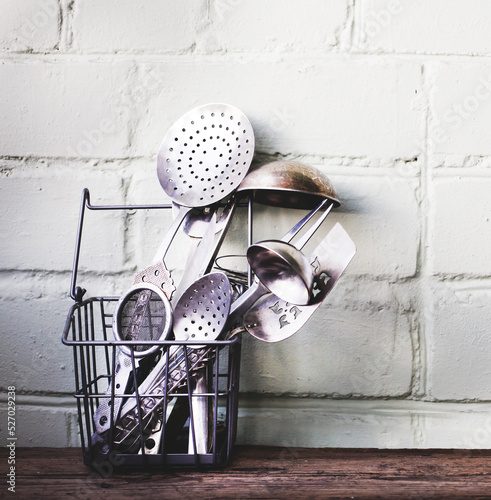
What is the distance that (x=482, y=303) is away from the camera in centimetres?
79

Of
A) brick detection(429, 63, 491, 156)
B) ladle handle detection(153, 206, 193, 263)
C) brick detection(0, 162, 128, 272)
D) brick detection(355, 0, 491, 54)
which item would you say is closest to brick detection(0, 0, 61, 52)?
brick detection(0, 162, 128, 272)

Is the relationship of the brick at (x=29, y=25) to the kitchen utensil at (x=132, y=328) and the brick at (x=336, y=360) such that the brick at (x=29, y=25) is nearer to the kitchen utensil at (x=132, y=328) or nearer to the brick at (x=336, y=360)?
the kitchen utensil at (x=132, y=328)

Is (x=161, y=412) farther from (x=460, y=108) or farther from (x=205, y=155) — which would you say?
(x=460, y=108)

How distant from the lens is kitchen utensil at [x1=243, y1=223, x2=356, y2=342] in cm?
61

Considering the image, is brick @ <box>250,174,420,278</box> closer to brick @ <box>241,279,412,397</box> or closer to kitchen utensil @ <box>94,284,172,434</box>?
brick @ <box>241,279,412,397</box>

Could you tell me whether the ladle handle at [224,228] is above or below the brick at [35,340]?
above

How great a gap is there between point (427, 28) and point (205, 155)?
1.30 ft

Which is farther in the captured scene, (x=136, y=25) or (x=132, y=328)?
(x=136, y=25)

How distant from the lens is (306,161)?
0.81 metres

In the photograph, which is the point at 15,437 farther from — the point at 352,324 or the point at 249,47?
the point at 249,47

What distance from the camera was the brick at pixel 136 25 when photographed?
0.82 m

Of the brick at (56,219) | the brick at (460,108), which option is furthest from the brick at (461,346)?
the brick at (56,219)

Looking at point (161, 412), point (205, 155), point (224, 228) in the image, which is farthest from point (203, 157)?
point (161, 412)

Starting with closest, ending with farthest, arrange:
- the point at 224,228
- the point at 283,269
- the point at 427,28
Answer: the point at 283,269 < the point at 224,228 < the point at 427,28
